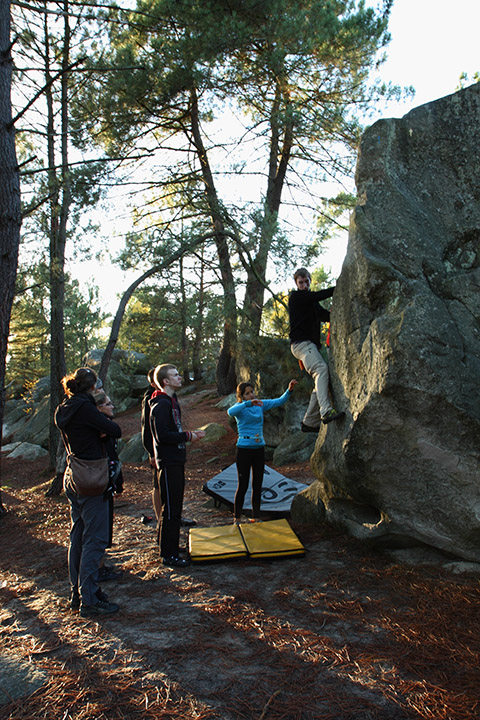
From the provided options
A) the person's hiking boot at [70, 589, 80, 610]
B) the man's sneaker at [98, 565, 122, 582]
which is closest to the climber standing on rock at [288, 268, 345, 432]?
the man's sneaker at [98, 565, 122, 582]

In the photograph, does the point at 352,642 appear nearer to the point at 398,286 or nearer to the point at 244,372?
the point at 398,286

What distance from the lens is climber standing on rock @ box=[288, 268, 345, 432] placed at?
5129mm

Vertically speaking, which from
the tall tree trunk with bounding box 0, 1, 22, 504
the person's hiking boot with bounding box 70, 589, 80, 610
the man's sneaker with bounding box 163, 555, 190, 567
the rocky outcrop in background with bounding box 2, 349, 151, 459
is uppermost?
the tall tree trunk with bounding box 0, 1, 22, 504

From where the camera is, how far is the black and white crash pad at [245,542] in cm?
447

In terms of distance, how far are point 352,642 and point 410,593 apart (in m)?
0.87

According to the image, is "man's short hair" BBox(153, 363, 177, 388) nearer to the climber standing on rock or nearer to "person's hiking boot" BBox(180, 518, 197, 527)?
the climber standing on rock

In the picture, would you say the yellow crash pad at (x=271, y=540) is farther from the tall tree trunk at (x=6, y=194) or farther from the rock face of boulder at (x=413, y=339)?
the tall tree trunk at (x=6, y=194)

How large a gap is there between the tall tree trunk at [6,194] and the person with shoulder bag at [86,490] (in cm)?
428

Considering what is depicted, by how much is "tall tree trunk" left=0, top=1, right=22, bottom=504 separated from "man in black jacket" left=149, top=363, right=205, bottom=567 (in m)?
4.02

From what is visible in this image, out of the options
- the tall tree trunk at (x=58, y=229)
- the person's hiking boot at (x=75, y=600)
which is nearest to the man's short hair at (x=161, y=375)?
the person's hiking boot at (x=75, y=600)

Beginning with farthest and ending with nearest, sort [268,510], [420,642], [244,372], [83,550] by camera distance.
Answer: [244,372], [268,510], [83,550], [420,642]

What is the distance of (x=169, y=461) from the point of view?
4.52 m

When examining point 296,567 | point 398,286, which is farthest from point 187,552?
point 398,286

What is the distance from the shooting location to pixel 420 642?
2953 millimetres
